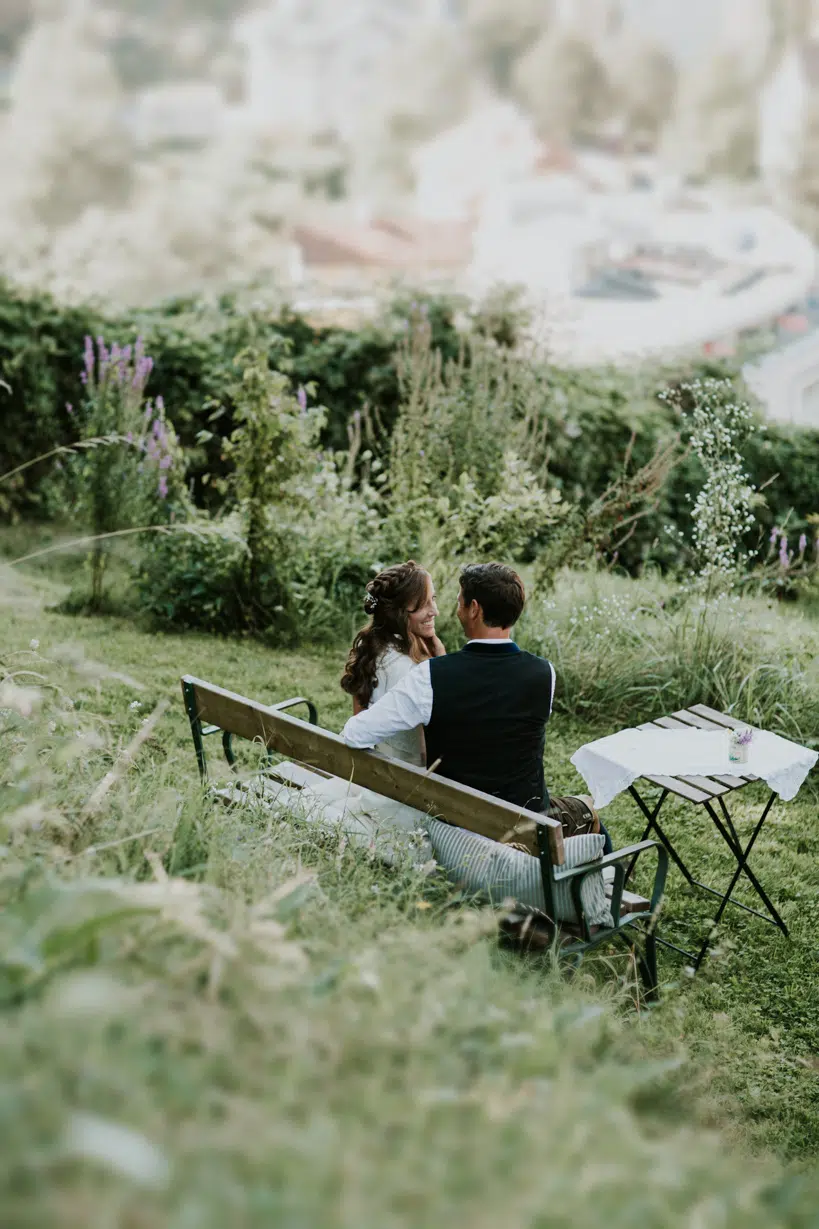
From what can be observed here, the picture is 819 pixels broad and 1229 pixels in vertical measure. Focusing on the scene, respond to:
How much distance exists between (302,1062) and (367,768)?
184 cm

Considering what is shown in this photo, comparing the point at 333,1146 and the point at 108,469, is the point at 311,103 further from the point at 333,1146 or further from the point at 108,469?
the point at 333,1146

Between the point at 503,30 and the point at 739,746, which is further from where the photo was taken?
the point at 503,30

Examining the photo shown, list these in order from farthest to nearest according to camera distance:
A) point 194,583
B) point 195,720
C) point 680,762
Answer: point 194,583 < point 195,720 < point 680,762

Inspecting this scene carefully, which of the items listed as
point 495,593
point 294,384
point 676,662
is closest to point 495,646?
point 495,593

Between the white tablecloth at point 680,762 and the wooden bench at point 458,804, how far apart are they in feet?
1.00

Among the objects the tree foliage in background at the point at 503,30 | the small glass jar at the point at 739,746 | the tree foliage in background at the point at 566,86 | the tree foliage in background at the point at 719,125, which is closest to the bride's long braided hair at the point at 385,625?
the small glass jar at the point at 739,746

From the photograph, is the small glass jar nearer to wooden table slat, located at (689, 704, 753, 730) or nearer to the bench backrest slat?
wooden table slat, located at (689, 704, 753, 730)

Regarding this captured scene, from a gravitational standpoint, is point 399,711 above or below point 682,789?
above

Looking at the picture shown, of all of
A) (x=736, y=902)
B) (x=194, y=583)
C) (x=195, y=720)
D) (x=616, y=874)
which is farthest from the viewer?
(x=194, y=583)

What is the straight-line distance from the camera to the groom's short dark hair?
3689 mm

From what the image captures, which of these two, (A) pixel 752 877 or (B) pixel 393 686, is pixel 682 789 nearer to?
(A) pixel 752 877

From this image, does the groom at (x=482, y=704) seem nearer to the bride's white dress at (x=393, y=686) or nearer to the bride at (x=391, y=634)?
the bride's white dress at (x=393, y=686)

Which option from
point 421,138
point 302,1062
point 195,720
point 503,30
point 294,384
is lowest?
point 195,720

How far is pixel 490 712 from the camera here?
144 inches
